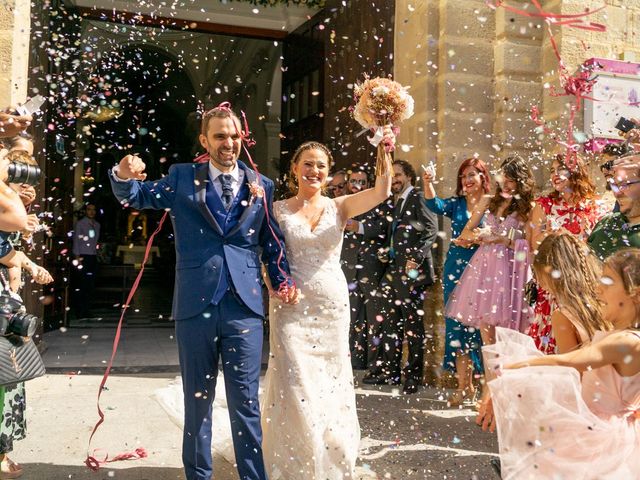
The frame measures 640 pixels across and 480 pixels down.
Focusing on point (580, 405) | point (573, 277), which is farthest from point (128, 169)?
point (580, 405)

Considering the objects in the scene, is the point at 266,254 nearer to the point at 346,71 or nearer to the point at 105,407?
the point at 105,407

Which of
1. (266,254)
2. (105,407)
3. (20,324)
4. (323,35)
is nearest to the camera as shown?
(20,324)

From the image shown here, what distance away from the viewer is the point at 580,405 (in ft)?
8.57

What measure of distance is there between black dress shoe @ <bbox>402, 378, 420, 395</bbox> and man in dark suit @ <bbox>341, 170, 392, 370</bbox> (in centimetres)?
53

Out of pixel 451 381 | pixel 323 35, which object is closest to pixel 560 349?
pixel 451 381

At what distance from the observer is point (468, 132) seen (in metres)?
6.47

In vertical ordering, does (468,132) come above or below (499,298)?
above

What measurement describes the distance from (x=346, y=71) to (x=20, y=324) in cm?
531

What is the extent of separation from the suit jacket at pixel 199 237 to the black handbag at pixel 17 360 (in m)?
0.70

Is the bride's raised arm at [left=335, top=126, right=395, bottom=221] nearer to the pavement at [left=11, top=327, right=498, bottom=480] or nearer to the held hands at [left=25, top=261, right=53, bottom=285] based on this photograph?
the pavement at [left=11, top=327, right=498, bottom=480]

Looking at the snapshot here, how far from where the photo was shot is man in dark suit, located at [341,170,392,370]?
6645mm

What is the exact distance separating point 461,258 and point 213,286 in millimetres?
3013

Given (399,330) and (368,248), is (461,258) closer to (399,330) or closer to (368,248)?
(399,330)

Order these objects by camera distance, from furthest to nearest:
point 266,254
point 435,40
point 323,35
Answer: point 323,35 → point 435,40 → point 266,254
